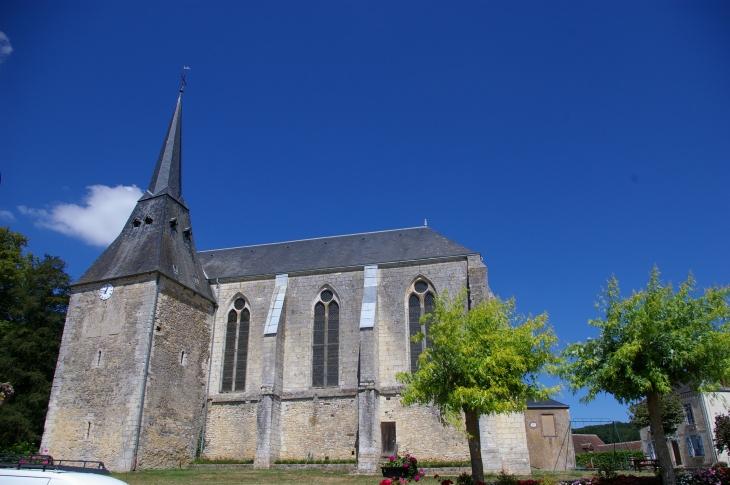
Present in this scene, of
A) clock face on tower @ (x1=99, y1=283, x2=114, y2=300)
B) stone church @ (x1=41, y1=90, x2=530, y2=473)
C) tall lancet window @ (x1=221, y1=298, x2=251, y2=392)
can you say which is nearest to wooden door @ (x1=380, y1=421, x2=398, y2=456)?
stone church @ (x1=41, y1=90, x2=530, y2=473)

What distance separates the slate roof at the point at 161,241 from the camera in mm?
20219

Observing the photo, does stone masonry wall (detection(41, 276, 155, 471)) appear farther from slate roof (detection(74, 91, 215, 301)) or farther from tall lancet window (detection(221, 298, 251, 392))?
tall lancet window (detection(221, 298, 251, 392))

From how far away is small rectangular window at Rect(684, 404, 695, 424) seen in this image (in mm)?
30942

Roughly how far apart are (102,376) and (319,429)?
26.0 ft

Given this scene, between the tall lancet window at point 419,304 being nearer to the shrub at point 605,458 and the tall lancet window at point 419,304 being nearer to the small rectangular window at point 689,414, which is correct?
the shrub at point 605,458

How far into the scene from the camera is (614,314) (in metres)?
12.4

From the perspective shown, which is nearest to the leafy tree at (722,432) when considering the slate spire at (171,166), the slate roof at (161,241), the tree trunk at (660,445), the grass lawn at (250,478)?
the grass lawn at (250,478)

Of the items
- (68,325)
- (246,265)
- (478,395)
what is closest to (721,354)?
(478,395)

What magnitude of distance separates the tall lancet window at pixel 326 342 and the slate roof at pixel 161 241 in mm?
4905

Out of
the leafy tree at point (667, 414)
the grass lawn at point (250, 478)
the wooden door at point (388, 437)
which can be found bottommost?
the grass lawn at point (250, 478)

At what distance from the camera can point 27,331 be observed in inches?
881

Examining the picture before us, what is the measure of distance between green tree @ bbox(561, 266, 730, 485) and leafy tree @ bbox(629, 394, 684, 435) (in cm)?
1588

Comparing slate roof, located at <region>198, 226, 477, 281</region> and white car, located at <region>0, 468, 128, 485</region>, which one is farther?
slate roof, located at <region>198, 226, 477, 281</region>

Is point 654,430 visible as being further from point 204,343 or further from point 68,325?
point 68,325
